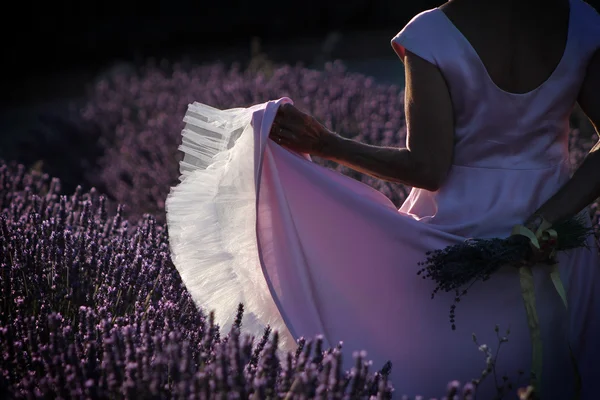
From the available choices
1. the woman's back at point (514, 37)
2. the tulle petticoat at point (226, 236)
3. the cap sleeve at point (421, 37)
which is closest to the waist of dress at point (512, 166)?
the woman's back at point (514, 37)

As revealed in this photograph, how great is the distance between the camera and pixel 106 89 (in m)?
8.37

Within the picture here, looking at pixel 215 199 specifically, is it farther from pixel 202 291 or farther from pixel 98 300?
pixel 98 300

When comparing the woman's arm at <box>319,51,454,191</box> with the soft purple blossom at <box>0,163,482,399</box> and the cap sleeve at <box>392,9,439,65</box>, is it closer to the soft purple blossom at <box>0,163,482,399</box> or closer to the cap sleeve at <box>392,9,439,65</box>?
the cap sleeve at <box>392,9,439,65</box>

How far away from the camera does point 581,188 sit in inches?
84.5

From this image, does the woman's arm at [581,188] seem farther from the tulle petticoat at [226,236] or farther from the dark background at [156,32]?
the dark background at [156,32]

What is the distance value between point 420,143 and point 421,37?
286 mm

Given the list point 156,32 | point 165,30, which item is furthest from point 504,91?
point 165,30

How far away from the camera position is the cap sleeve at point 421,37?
2.10m

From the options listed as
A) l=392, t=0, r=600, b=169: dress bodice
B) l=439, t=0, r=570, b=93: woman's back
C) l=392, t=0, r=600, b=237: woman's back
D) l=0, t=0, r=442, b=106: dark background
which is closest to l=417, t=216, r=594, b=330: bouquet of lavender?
l=392, t=0, r=600, b=237: woman's back

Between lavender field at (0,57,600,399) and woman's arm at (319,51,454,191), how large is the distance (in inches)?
20.5

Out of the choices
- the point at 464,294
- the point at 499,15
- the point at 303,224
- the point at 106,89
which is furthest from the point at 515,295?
the point at 106,89

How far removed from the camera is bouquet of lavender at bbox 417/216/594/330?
6.66 ft

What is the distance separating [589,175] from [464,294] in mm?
474

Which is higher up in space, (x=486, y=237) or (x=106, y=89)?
(x=106, y=89)
